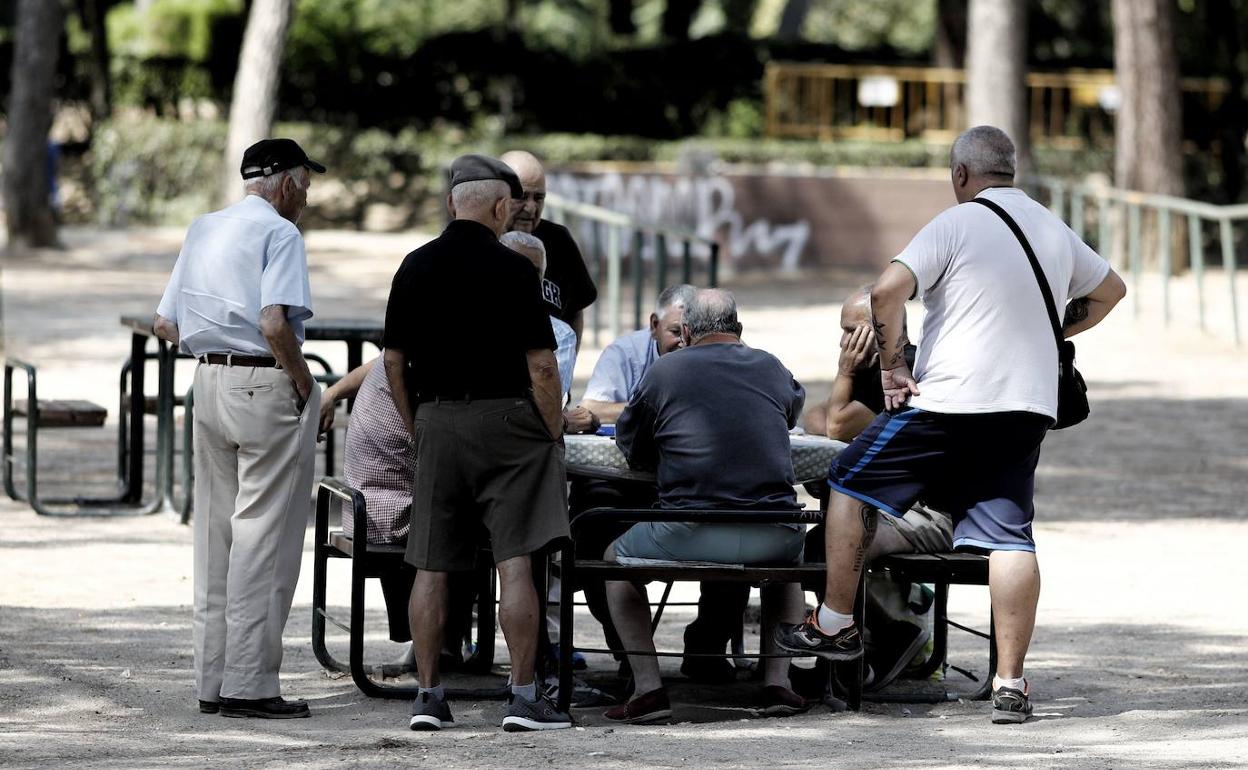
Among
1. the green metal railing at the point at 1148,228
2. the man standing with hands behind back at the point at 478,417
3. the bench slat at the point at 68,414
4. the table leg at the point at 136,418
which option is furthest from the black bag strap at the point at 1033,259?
the green metal railing at the point at 1148,228

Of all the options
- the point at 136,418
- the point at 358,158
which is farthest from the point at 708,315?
the point at 358,158

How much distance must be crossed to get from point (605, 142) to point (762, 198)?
278 inches

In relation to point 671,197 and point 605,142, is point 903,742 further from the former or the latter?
point 605,142

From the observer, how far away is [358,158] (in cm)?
3055

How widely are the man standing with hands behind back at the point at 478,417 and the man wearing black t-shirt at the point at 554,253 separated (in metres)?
1.35

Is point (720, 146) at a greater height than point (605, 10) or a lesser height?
lesser

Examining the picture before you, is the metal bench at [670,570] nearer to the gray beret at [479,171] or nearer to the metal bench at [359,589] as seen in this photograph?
the metal bench at [359,589]

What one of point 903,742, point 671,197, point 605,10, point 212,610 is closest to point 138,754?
point 212,610

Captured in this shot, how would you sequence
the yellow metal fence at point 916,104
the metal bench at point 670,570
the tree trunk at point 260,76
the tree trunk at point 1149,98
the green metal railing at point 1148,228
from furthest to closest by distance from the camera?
1. the yellow metal fence at point 916,104
2. the tree trunk at point 260,76
3. the tree trunk at point 1149,98
4. the green metal railing at point 1148,228
5. the metal bench at point 670,570

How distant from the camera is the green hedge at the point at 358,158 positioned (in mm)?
28875

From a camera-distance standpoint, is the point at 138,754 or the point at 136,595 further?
the point at 136,595

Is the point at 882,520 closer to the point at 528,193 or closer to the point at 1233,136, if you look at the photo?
the point at 528,193

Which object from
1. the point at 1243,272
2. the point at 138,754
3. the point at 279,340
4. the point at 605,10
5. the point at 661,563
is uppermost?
the point at 605,10

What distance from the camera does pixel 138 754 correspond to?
201 inches
